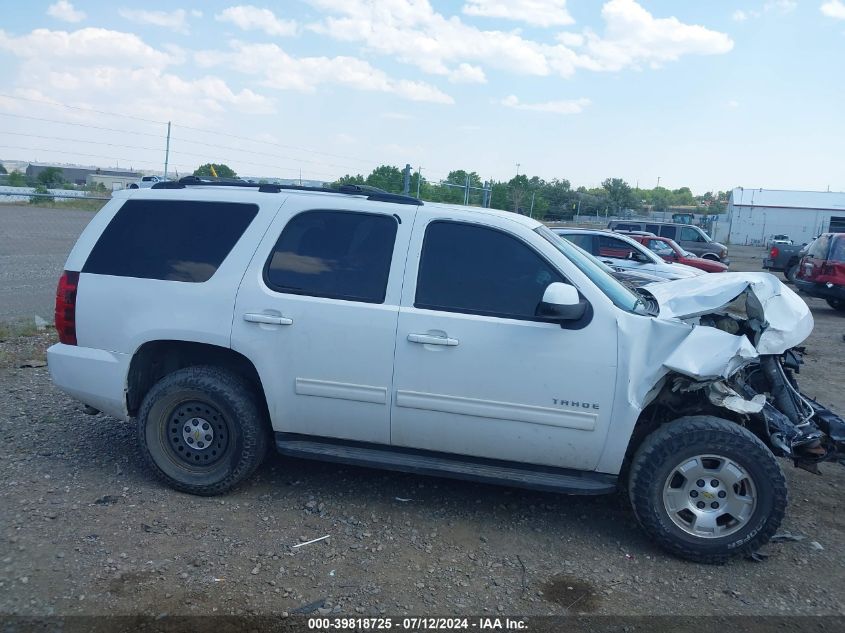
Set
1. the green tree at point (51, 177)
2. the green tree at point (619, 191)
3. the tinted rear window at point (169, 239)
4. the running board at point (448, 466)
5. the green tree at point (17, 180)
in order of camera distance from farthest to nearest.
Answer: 1. the green tree at point (619, 191)
2. the green tree at point (51, 177)
3. the green tree at point (17, 180)
4. the tinted rear window at point (169, 239)
5. the running board at point (448, 466)

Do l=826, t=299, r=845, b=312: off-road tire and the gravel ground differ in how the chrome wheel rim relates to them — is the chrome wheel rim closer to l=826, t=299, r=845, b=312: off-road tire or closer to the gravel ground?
the gravel ground

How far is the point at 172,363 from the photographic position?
4996 millimetres

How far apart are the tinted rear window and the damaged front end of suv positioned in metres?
2.79

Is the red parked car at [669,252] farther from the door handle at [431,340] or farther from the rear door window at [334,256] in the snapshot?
the door handle at [431,340]

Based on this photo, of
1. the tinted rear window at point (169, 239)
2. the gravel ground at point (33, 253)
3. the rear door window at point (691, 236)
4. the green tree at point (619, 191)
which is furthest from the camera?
the green tree at point (619, 191)

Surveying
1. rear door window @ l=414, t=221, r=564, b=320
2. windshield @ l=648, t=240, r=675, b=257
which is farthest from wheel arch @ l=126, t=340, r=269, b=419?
windshield @ l=648, t=240, r=675, b=257

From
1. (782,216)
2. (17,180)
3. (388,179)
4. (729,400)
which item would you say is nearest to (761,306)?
(729,400)

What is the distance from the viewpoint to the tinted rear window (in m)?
4.68

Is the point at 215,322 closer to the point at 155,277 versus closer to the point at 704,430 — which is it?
the point at 155,277

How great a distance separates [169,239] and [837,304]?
15364mm

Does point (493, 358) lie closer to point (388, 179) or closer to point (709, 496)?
point (709, 496)

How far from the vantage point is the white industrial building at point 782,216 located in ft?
195

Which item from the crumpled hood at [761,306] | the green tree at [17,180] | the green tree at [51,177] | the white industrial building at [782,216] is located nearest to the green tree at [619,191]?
the white industrial building at [782,216]

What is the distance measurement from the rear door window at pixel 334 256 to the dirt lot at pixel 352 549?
4.57ft
